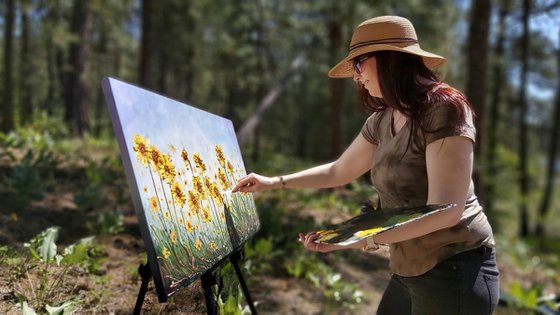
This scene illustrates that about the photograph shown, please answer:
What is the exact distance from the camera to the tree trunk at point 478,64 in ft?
21.1

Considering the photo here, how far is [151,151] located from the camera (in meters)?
1.59

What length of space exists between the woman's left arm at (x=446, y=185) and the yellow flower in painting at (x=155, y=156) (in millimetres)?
788

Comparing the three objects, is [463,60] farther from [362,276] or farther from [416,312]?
[416,312]

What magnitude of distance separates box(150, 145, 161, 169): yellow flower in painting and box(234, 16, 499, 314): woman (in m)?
0.56

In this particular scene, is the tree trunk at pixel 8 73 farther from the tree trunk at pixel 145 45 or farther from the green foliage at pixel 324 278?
the green foliage at pixel 324 278

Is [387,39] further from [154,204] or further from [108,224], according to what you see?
[108,224]

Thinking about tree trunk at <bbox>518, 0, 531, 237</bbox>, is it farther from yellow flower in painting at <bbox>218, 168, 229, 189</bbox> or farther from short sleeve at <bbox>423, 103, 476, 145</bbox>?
short sleeve at <bbox>423, 103, 476, 145</bbox>

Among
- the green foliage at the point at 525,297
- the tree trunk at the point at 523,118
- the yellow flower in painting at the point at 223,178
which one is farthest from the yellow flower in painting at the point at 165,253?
the tree trunk at the point at 523,118

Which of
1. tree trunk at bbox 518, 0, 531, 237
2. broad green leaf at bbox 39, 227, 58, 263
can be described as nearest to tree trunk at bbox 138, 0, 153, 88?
broad green leaf at bbox 39, 227, 58, 263

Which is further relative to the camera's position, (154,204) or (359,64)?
(359,64)

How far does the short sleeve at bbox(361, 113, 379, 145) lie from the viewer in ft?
6.16

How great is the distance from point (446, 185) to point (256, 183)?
3.15ft

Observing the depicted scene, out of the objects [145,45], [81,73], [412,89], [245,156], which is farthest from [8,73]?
[412,89]

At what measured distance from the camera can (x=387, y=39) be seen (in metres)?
1.56
